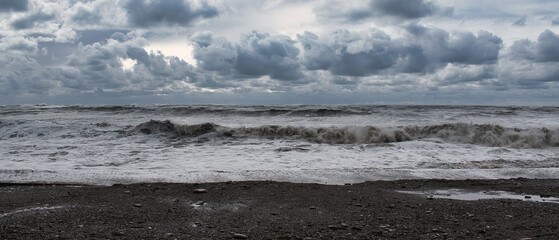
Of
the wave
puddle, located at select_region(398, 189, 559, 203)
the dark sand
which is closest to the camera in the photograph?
the dark sand

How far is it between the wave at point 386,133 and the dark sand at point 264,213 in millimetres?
6641

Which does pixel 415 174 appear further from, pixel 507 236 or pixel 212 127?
pixel 212 127

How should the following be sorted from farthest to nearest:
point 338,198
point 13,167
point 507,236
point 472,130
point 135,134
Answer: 1. point 135,134
2. point 472,130
3. point 13,167
4. point 338,198
5. point 507,236

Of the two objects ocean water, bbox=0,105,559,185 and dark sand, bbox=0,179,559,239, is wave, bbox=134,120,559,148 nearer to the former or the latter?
ocean water, bbox=0,105,559,185

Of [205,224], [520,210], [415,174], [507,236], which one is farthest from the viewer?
[415,174]

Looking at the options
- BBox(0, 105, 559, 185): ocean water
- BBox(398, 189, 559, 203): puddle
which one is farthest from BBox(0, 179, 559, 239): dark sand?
BBox(0, 105, 559, 185): ocean water

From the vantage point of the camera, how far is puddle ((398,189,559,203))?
512cm

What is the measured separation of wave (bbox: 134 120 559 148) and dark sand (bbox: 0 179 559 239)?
664 centimetres

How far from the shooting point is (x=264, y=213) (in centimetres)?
436

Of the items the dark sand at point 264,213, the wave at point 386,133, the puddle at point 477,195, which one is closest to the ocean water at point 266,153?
the wave at point 386,133

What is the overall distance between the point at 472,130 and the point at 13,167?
13.2m

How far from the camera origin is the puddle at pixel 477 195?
5.12 m

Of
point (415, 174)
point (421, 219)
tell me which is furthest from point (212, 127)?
point (421, 219)

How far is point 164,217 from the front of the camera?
4.13m
